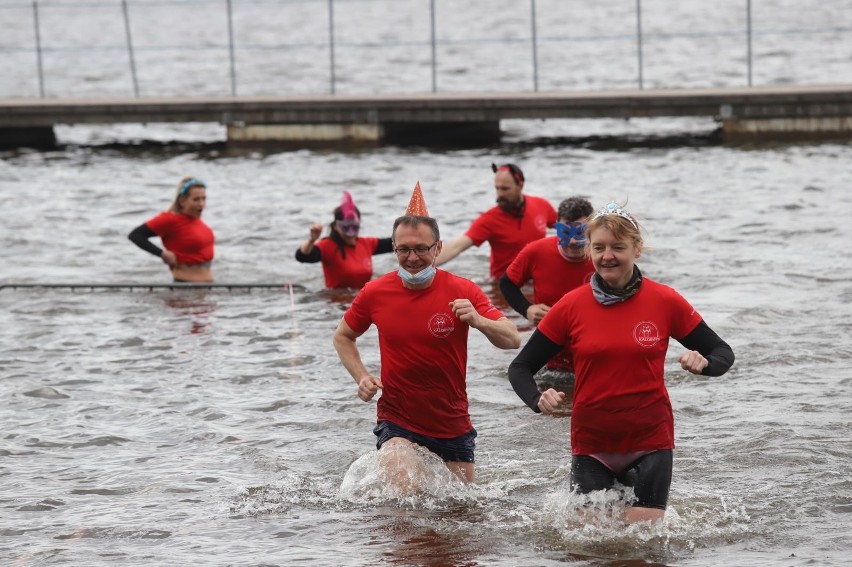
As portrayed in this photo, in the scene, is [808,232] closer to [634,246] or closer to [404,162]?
[404,162]

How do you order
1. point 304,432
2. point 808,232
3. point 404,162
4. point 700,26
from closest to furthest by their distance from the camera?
1. point 304,432
2. point 808,232
3. point 404,162
4. point 700,26

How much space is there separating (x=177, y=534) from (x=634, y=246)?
347 centimetres

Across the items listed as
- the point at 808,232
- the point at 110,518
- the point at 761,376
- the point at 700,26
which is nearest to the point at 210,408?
the point at 110,518

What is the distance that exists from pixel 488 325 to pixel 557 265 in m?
3.49

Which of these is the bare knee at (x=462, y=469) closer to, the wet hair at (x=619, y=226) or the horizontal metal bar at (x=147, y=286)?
the wet hair at (x=619, y=226)

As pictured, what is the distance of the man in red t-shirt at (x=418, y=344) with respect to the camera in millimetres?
8578

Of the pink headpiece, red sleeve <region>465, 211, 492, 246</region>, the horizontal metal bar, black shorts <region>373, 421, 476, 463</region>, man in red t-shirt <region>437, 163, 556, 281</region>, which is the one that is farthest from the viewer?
the horizontal metal bar

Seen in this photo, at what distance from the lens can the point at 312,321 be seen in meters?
15.6

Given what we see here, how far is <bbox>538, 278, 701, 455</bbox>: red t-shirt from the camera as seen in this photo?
7.66 m

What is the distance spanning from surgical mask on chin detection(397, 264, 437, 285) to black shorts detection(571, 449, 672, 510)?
1.42 m

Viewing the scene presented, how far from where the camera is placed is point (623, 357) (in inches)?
301

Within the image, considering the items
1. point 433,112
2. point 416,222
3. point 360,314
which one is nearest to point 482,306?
point 416,222

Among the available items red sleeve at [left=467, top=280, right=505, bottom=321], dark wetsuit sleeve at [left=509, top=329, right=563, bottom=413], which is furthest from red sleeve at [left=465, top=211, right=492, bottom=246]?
dark wetsuit sleeve at [left=509, top=329, right=563, bottom=413]

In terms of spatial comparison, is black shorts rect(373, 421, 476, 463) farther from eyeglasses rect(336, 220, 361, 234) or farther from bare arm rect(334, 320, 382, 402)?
eyeglasses rect(336, 220, 361, 234)
